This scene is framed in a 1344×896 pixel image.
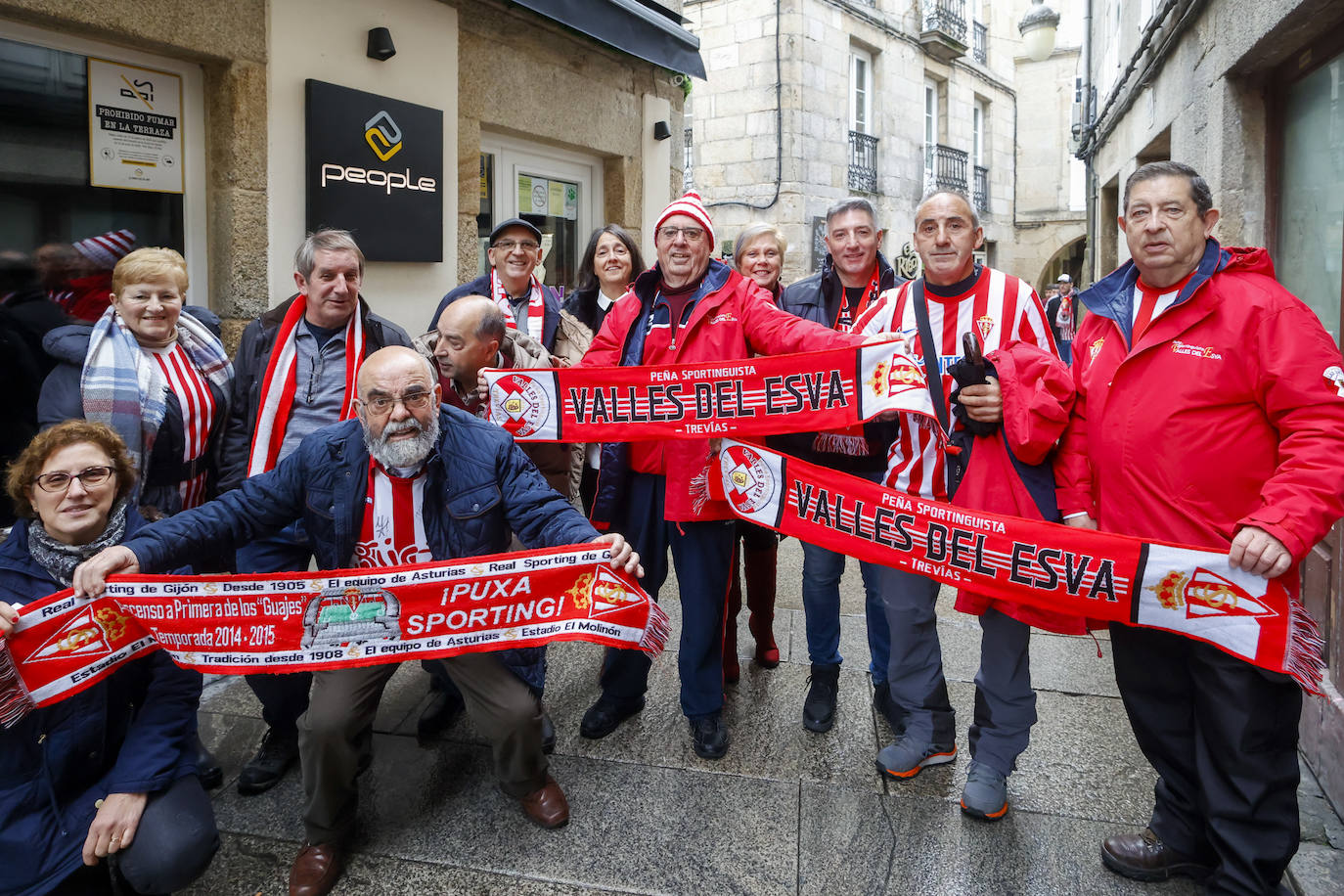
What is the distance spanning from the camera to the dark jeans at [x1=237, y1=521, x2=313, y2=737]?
3.16 meters

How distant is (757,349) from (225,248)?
111 inches

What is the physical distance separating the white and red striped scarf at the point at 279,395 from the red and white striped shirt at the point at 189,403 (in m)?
0.18

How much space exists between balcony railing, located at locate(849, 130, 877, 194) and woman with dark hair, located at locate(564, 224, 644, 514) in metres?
12.1

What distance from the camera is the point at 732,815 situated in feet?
9.66

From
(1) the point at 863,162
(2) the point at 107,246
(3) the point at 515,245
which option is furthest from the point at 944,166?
(2) the point at 107,246

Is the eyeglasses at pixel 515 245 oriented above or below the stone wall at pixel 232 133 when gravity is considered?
below

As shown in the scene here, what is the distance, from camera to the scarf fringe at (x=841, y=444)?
3332mm

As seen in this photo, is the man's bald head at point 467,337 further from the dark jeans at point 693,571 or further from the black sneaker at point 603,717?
the black sneaker at point 603,717

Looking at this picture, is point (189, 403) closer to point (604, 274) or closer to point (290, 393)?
point (290, 393)

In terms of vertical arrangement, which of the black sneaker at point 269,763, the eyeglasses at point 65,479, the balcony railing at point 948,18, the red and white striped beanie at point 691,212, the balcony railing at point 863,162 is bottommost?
the black sneaker at point 269,763

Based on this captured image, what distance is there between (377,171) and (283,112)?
0.59 m

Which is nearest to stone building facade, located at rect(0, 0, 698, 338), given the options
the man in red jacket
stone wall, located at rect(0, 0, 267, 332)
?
stone wall, located at rect(0, 0, 267, 332)

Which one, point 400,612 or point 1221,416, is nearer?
point 1221,416

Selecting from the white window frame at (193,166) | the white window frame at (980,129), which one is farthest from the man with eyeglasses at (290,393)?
the white window frame at (980,129)
